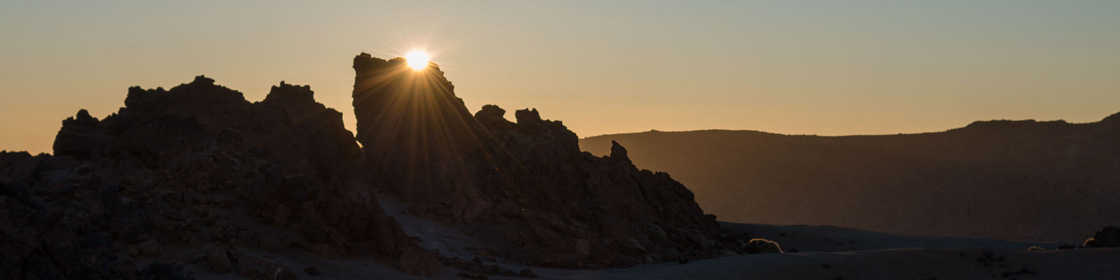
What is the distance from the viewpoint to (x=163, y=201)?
77.1ft

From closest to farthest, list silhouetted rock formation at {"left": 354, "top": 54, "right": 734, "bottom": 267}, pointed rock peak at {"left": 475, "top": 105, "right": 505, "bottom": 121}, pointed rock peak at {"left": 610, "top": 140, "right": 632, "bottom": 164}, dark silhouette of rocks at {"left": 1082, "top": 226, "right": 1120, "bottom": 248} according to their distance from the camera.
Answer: silhouetted rock formation at {"left": 354, "top": 54, "right": 734, "bottom": 267}, dark silhouette of rocks at {"left": 1082, "top": 226, "right": 1120, "bottom": 248}, pointed rock peak at {"left": 475, "top": 105, "right": 505, "bottom": 121}, pointed rock peak at {"left": 610, "top": 140, "right": 632, "bottom": 164}

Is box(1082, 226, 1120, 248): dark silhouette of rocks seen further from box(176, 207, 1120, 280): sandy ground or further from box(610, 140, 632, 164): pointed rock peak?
box(610, 140, 632, 164): pointed rock peak

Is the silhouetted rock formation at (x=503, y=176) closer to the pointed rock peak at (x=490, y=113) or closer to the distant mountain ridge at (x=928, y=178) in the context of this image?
the pointed rock peak at (x=490, y=113)

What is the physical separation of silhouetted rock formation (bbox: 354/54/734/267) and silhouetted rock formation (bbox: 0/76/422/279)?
24.3 ft

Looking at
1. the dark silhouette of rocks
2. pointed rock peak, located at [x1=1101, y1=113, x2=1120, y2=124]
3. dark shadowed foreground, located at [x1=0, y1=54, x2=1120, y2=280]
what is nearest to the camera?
dark shadowed foreground, located at [x1=0, y1=54, x2=1120, y2=280]

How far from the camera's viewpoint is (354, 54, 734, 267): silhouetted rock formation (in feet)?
119

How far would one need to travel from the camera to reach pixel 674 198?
47.1 meters

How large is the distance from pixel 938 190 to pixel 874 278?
70529 mm

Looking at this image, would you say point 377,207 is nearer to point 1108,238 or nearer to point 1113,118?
point 1108,238

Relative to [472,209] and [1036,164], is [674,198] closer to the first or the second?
[472,209]

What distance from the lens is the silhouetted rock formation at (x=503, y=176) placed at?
36366 mm

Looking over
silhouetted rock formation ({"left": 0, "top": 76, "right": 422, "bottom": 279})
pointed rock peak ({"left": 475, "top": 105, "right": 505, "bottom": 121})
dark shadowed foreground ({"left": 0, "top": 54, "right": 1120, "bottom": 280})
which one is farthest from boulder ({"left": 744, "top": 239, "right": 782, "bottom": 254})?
silhouetted rock formation ({"left": 0, "top": 76, "right": 422, "bottom": 279})

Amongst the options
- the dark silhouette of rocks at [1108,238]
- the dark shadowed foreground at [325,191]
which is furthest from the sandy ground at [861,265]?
the dark silhouette of rocks at [1108,238]

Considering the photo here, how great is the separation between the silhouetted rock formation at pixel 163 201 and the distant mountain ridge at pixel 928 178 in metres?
68.8
